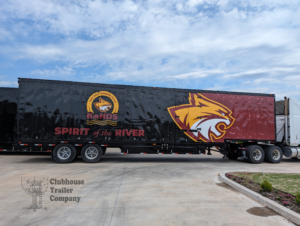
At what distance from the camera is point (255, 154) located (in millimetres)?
13422

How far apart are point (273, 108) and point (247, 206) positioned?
10.1 m

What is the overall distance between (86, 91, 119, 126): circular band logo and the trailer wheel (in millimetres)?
9581

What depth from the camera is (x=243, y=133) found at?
519 inches

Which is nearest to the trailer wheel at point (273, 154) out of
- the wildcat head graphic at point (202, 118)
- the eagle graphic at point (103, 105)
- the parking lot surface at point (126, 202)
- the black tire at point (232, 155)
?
the black tire at point (232, 155)

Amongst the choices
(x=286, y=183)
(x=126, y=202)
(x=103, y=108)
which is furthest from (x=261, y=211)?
(x=103, y=108)

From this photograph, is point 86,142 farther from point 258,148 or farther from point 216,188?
point 258,148

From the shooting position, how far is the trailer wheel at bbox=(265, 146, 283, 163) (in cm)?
1339

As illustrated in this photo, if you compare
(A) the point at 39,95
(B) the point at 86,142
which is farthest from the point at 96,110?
(A) the point at 39,95

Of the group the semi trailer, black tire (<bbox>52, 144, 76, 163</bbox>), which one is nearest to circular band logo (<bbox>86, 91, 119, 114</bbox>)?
the semi trailer

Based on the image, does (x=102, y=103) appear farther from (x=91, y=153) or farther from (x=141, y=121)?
(x=91, y=153)

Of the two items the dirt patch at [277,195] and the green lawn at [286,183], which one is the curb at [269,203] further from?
the green lawn at [286,183]

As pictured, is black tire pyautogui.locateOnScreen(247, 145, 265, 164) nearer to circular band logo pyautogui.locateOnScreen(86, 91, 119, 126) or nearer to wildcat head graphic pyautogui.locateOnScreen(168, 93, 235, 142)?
wildcat head graphic pyautogui.locateOnScreen(168, 93, 235, 142)

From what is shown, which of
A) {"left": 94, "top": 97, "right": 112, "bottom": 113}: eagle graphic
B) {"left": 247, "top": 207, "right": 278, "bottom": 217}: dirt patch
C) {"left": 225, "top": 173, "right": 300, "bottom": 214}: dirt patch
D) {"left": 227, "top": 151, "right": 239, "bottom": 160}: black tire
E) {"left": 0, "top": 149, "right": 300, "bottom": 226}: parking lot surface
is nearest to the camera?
{"left": 0, "top": 149, "right": 300, "bottom": 226}: parking lot surface

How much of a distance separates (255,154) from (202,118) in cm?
417
